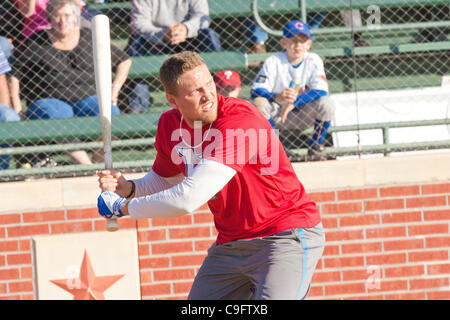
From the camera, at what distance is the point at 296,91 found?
5.54m

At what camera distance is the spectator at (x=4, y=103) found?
5527 millimetres

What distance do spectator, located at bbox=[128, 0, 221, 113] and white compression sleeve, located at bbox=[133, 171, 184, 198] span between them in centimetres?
224

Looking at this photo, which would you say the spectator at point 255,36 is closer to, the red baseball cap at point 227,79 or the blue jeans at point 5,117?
the red baseball cap at point 227,79

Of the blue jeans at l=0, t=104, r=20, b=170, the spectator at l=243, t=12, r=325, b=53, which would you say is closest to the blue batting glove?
the blue jeans at l=0, t=104, r=20, b=170

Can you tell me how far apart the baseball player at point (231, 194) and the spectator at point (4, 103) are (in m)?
2.41

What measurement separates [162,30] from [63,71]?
95 cm

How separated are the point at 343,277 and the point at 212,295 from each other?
2.24 metres

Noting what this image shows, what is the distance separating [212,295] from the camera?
136 inches

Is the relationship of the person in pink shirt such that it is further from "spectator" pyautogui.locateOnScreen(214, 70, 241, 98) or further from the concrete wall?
the concrete wall

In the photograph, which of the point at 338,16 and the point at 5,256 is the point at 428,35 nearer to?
the point at 338,16

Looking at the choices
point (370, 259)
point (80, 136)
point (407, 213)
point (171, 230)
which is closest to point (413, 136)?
point (407, 213)

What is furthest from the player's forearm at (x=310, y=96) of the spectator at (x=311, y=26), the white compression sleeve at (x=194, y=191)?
the white compression sleeve at (x=194, y=191)

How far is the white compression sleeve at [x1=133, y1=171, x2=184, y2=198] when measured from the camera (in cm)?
363

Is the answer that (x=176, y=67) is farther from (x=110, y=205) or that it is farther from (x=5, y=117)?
(x=5, y=117)
